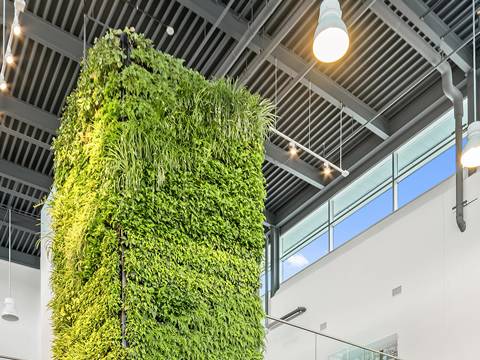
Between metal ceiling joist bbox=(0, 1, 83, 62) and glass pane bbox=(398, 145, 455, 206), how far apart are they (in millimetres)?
5930

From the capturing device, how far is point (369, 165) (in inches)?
489

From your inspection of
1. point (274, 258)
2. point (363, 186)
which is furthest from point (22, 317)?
point (363, 186)

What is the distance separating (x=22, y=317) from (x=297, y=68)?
9297mm

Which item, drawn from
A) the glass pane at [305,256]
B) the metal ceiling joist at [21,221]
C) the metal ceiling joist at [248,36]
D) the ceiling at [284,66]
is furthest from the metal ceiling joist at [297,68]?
the metal ceiling joist at [21,221]

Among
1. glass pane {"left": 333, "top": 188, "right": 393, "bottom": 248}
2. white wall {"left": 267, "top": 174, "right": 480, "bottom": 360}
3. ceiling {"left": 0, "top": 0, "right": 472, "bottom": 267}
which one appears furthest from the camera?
glass pane {"left": 333, "top": 188, "right": 393, "bottom": 248}

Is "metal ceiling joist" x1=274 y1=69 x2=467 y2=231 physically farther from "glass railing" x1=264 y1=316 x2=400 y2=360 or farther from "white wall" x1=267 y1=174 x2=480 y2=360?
"glass railing" x1=264 y1=316 x2=400 y2=360

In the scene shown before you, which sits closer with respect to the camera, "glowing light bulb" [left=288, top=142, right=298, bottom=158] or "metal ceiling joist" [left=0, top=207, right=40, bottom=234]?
"glowing light bulb" [left=288, top=142, right=298, bottom=158]

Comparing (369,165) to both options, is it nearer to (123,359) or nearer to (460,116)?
(460,116)

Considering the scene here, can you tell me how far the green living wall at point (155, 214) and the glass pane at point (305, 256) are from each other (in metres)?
8.75

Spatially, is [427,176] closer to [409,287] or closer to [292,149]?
[409,287]

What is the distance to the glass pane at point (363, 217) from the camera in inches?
465

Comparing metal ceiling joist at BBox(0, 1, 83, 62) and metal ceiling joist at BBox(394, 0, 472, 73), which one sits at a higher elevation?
metal ceiling joist at BBox(394, 0, 472, 73)

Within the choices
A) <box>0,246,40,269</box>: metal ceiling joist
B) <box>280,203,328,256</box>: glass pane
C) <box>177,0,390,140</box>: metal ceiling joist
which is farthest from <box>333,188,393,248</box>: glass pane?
<box>0,246,40,269</box>: metal ceiling joist

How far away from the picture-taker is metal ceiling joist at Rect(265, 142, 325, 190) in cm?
1235
